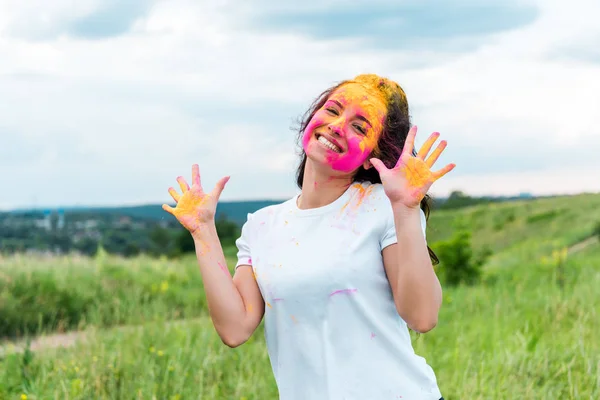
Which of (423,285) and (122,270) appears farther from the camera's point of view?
(122,270)

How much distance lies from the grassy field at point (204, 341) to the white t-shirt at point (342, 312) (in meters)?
0.55

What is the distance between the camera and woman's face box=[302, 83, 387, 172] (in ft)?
7.23

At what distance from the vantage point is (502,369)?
4473mm

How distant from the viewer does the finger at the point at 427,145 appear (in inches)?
79.7

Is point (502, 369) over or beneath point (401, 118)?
beneath

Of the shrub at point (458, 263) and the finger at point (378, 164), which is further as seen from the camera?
the shrub at point (458, 263)

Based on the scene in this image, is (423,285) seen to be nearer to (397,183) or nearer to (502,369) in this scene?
(397,183)

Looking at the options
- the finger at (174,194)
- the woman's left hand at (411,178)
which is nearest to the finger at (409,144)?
→ the woman's left hand at (411,178)

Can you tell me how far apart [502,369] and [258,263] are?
2788 mm

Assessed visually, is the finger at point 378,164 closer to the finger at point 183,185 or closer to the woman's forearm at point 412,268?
the woman's forearm at point 412,268

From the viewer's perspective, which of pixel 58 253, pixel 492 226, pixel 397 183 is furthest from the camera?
pixel 492 226

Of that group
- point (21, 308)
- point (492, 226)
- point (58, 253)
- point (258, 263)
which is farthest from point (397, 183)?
point (492, 226)

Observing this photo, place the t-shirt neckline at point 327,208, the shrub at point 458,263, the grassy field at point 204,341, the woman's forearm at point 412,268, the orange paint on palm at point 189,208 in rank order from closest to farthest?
1. the woman's forearm at point 412,268
2. the t-shirt neckline at point 327,208
3. the orange paint on palm at point 189,208
4. the grassy field at point 204,341
5. the shrub at point 458,263

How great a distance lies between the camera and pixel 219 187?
2.39 metres
